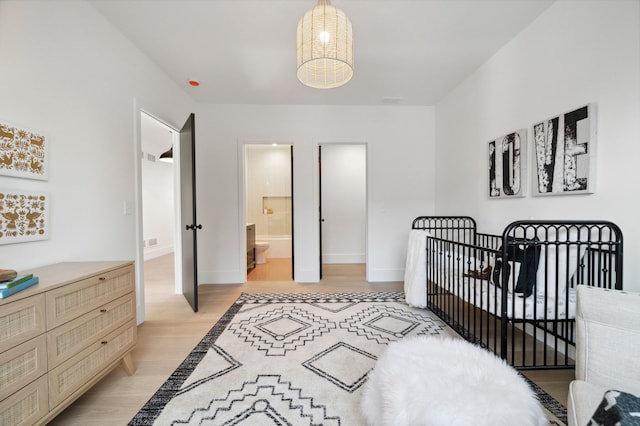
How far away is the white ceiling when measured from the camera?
1896 mm

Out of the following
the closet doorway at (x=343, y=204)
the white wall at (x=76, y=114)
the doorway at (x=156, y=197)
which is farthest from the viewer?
the doorway at (x=156, y=197)

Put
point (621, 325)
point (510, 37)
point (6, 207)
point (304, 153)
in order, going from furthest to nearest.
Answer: point (304, 153) < point (510, 37) < point (6, 207) < point (621, 325)

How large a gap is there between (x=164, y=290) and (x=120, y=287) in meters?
2.11

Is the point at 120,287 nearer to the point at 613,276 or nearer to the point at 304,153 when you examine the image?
the point at 304,153

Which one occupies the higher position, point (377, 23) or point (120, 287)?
point (377, 23)

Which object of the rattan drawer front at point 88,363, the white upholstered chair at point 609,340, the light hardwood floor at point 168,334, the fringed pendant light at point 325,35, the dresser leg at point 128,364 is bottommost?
the light hardwood floor at point 168,334

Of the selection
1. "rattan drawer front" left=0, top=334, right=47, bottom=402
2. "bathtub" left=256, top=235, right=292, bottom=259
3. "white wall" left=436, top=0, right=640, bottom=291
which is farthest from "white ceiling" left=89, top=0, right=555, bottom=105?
"bathtub" left=256, top=235, right=292, bottom=259

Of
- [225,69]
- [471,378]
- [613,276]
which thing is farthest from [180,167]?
[613,276]

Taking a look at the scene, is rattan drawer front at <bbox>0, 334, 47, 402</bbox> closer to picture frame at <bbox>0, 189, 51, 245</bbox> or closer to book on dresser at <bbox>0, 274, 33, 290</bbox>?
book on dresser at <bbox>0, 274, 33, 290</bbox>

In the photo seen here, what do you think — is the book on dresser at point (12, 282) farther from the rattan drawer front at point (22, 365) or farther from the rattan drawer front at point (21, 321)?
the rattan drawer front at point (22, 365)

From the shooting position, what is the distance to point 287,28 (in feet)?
6.99

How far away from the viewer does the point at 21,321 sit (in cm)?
104

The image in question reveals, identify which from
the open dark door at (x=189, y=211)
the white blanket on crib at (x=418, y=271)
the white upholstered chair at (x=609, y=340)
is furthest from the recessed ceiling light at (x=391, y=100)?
the white upholstered chair at (x=609, y=340)

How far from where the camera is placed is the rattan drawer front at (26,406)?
97 cm
